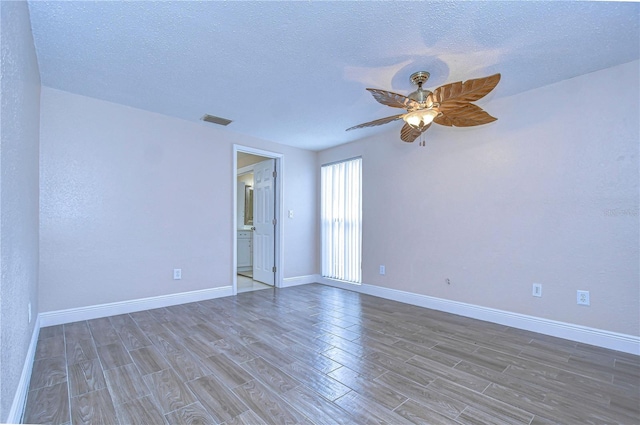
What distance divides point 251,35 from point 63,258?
288cm

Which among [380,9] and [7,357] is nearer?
[7,357]

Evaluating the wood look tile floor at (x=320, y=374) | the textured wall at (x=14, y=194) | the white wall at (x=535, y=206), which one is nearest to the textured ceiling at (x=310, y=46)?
the white wall at (x=535, y=206)

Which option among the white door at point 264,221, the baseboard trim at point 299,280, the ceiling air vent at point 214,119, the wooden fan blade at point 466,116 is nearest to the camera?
the wooden fan blade at point 466,116

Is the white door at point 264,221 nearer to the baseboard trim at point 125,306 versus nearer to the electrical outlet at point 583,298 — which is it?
the baseboard trim at point 125,306

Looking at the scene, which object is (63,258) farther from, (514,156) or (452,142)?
(514,156)

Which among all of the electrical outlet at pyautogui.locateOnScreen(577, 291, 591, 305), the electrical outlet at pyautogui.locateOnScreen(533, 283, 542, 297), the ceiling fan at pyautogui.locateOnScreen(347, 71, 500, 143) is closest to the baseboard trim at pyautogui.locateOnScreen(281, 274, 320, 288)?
the ceiling fan at pyautogui.locateOnScreen(347, 71, 500, 143)

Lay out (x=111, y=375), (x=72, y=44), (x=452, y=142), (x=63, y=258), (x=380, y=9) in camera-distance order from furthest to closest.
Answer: (x=452, y=142)
(x=63, y=258)
(x=72, y=44)
(x=111, y=375)
(x=380, y=9)

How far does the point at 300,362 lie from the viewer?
218 centimetres

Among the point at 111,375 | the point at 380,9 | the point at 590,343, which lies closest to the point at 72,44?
the point at 380,9

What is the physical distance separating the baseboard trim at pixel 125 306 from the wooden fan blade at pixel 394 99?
129 inches

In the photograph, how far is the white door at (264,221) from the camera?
4922 millimetres

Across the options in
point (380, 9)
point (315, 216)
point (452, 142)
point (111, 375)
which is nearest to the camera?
point (380, 9)

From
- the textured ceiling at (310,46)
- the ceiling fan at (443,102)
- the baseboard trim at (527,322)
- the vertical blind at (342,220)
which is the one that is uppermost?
the textured ceiling at (310,46)

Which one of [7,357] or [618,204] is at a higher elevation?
[618,204]
